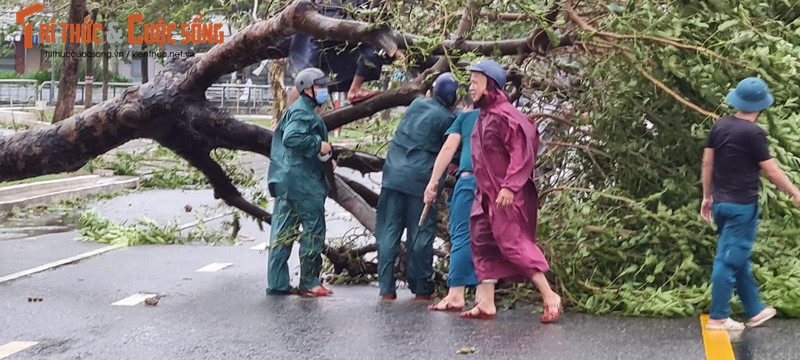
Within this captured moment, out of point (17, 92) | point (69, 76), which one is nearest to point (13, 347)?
point (69, 76)

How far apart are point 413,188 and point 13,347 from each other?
309 centimetres

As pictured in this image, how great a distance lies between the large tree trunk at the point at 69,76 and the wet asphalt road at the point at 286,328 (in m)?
11.3

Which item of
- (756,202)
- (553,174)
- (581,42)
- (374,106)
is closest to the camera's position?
(756,202)

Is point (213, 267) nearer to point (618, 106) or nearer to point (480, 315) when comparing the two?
point (480, 315)

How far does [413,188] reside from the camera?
879 cm

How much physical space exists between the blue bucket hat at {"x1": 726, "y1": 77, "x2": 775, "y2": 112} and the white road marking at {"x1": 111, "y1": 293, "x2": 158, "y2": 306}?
14.9ft

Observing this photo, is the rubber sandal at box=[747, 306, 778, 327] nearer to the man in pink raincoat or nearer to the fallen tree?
the fallen tree

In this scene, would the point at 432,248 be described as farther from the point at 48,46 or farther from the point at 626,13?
the point at 48,46

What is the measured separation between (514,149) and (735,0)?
1716 mm

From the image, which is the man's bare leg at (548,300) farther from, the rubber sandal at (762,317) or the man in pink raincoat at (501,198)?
the rubber sandal at (762,317)

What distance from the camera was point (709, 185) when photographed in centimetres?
716

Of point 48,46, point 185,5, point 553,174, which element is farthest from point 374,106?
point 48,46

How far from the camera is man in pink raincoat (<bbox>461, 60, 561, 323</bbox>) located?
7578mm

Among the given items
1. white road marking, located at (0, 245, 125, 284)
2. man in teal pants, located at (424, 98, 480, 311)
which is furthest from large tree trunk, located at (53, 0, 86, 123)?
man in teal pants, located at (424, 98, 480, 311)
